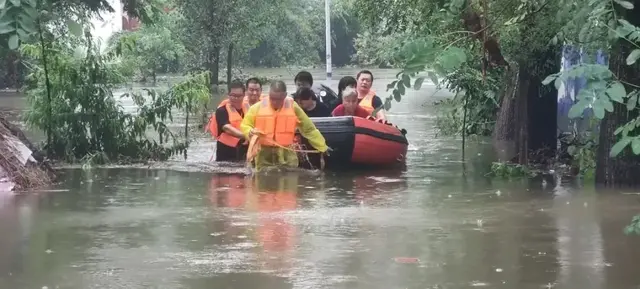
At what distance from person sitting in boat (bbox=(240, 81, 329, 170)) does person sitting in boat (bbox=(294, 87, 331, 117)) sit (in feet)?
3.47

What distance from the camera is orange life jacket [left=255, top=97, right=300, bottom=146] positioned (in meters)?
13.2

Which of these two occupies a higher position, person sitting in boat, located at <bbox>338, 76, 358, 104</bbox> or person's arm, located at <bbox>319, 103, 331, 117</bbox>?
person sitting in boat, located at <bbox>338, 76, 358, 104</bbox>

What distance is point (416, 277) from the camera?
23.6 feet

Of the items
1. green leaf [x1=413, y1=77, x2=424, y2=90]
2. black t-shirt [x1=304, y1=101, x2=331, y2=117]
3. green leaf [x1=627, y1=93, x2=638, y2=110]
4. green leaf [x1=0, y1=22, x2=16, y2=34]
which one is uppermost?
green leaf [x1=0, y1=22, x2=16, y2=34]

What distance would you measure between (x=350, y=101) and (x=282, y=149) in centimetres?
134

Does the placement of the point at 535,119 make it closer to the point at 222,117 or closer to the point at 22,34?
the point at 222,117

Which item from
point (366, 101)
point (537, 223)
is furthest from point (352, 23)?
point (537, 223)

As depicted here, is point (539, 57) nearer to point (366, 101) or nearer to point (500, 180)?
point (500, 180)

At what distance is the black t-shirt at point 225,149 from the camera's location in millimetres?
14258

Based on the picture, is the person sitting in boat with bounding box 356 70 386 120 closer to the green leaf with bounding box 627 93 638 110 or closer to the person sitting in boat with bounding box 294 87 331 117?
the person sitting in boat with bounding box 294 87 331 117

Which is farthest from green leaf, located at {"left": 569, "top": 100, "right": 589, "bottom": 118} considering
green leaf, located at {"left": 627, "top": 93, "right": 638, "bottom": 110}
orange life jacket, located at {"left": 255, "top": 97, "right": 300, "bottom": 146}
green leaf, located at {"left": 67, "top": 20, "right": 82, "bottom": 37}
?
orange life jacket, located at {"left": 255, "top": 97, "right": 300, "bottom": 146}

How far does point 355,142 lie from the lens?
13625 millimetres

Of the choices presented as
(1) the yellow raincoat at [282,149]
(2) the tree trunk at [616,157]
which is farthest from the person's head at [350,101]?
(2) the tree trunk at [616,157]

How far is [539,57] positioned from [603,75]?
7.40 meters
